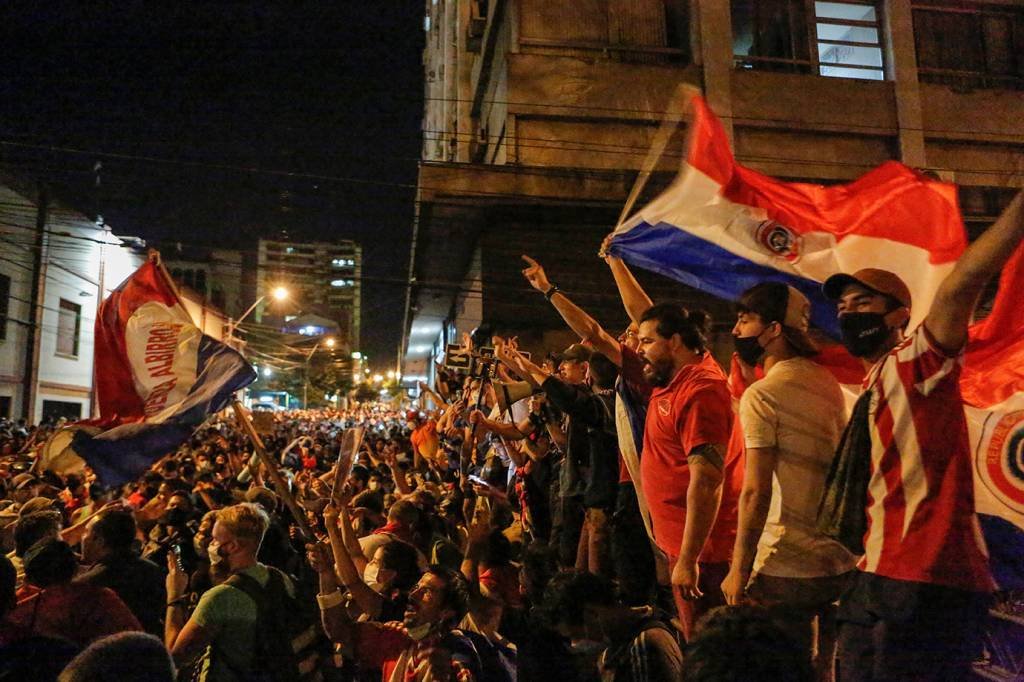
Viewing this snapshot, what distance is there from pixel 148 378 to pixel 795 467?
209 inches

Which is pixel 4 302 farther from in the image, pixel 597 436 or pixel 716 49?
pixel 597 436

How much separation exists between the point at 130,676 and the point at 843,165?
2101cm

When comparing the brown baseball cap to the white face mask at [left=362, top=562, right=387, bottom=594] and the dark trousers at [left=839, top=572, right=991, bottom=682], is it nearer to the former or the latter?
the dark trousers at [left=839, top=572, right=991, bottom=682]

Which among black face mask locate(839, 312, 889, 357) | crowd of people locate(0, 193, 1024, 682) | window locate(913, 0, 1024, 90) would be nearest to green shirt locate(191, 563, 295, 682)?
crowd of people locate(0, 193, 1024, 682)

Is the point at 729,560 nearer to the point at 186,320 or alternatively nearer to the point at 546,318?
the point at 186,320

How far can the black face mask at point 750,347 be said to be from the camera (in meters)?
3.17

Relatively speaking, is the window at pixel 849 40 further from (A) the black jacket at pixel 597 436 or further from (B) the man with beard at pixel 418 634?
(B) the man with beard at pixel 418 634

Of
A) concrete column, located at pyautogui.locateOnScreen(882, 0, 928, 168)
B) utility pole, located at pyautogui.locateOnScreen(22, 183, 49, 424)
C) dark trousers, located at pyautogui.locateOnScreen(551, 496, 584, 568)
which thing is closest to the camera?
dark trousers, located at pyautogui.locateOnScreen(551, 496, 584, 568)

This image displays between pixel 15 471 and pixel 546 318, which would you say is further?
pixel 546 318

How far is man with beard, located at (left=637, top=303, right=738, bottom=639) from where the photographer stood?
3213mm

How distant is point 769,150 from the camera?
64.1 ft

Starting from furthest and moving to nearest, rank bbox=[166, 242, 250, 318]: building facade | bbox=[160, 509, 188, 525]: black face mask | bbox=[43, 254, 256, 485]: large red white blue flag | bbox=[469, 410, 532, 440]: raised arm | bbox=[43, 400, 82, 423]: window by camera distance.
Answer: bbox=[166, 242, 250, 318]: building facade, bbox=[43, 400, 82, 423]: window, bbox=[160, 509, 188, 525]: black face mask, bbox=[469, 410, 532, 440]: raised arm, bbox=[43, 254, 256, 485]: large red white blue flag

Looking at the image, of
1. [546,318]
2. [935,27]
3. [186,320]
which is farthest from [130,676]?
[935,27]

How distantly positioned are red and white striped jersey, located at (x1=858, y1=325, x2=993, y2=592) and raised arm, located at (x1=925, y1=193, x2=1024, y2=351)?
0.07m
